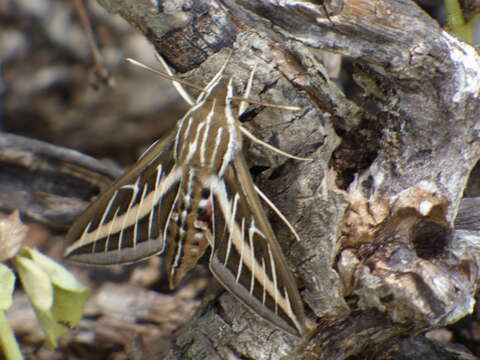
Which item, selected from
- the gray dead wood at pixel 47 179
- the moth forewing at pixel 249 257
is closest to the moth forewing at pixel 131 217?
the moth forewing at pixel 249 257

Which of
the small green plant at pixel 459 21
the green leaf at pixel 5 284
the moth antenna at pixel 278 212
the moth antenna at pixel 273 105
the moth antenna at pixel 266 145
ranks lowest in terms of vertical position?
the green leaf at pixel 5 284

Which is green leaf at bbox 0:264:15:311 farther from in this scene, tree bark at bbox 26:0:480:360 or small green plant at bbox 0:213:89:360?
tree bark at bbox 26:0:480:360

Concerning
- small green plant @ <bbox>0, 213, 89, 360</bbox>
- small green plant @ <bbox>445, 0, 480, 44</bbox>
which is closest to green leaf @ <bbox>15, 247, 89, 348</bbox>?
small green plant @ <bbox>0, 213, 89, 360</bbox>

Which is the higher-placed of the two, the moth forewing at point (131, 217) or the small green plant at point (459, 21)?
the small green plant at point (459, 21)

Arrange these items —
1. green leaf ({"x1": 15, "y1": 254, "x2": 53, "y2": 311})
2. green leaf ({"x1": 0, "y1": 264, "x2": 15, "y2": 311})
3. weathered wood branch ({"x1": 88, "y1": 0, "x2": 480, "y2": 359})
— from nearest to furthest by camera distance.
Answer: weathered wood branch ({"x1": 88, "y1": 0, "x2": 480, "y2": 359}) → green leaf ({"x1": 0, "y1": 264, "x2": 15, "y2": 311}) → green leaf ({"x1": 15, "y1": 254, "x2": 53, "y2": 311})

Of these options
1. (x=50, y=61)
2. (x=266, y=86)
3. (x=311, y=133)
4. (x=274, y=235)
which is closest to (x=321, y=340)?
(x=274, y=235)

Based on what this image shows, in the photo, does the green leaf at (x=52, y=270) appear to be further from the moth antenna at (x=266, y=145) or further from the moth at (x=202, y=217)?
the moth antenna at (x=266, y=145)

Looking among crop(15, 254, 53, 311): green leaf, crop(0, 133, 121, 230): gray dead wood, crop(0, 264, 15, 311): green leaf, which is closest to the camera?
crop(0, 264, 15, 311): green leaf

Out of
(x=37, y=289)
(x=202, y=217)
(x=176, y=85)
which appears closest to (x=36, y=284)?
(x=37, y=289)
